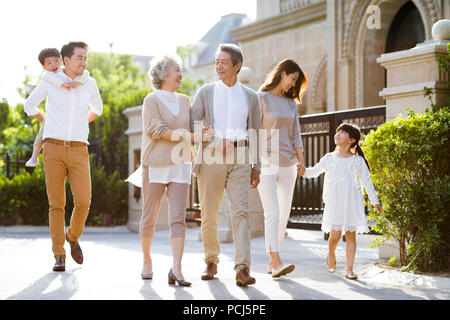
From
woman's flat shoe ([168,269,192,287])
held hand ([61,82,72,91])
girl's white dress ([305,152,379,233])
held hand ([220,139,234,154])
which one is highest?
held hand ([61,82,72,91])

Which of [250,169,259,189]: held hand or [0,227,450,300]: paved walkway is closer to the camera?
[0,227,450,300]: paved walkway

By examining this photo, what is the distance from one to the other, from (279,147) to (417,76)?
213 centimetres

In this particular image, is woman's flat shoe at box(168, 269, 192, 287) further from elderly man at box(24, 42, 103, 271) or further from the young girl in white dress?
the young girl in white dress

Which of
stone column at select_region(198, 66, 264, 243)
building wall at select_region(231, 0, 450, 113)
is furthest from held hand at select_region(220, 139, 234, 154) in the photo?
building wall at select_region(231, 0, 450, 113)

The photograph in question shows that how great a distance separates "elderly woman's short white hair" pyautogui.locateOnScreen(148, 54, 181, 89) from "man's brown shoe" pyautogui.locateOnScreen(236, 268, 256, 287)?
182cm

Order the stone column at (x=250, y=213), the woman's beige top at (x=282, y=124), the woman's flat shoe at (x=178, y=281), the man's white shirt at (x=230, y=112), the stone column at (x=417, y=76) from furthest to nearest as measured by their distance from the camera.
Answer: the stone column at (x=250, y=213)
the stone column at (x=417, y=76)
the woman's beige top at (x=282, y=124)
the man's white shirt at (x=230, y=112)
the woman's flat shoe at (x=178, y=281)

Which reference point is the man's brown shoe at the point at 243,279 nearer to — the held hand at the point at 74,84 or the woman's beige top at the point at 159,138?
the woman's beige top at the point at 159,138

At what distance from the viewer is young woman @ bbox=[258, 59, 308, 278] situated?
643 cm

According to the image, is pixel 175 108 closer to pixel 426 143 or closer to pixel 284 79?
pixel 284 79

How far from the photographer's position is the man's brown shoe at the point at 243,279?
5.66 metres

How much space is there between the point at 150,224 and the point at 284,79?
1.98m

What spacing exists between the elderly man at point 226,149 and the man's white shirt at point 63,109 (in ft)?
4.35

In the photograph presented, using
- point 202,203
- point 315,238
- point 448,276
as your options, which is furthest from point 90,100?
point 315,238

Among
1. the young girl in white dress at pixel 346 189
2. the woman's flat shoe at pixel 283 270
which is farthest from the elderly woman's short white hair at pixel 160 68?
the woman's flat shoe at pixel 283 270
